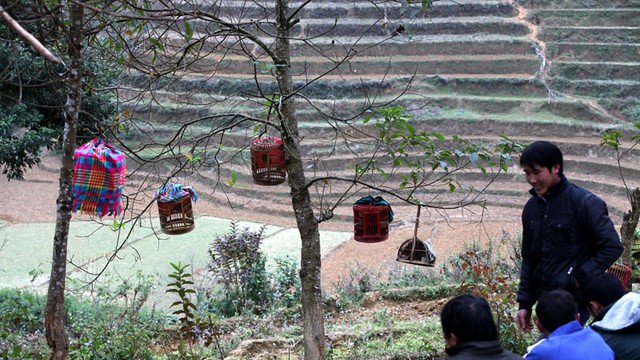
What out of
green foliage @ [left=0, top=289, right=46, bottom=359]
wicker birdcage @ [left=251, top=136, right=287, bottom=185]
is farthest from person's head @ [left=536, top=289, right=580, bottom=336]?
green foliage @ [left=0, top=289, right=46, bottom=359]

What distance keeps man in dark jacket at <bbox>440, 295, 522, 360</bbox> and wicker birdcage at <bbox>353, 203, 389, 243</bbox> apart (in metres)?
2.60

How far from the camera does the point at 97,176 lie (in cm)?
414

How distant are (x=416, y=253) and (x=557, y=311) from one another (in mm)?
3566

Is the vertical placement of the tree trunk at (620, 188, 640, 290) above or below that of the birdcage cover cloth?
below

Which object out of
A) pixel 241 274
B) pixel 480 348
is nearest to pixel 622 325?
pixel 480 348

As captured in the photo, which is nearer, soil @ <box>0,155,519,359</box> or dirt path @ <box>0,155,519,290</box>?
soil @ <box>0,155,519,359</box>

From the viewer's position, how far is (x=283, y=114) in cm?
418

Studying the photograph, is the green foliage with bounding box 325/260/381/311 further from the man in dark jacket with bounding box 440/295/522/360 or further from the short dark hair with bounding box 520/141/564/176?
the man in dark jacket with bounding box 440/295/522/360

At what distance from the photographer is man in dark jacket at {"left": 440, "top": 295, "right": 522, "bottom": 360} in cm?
232

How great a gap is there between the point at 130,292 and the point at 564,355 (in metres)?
7.65

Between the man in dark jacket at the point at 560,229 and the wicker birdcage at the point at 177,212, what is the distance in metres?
2.45

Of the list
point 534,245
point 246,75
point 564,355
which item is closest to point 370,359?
point 534,245

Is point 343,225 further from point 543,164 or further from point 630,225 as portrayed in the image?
point 543,164

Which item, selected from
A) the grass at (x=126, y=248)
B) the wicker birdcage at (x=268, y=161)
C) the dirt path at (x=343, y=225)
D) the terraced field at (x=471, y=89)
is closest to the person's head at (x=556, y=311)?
the wicker birdcage at (x=268, y=161)
